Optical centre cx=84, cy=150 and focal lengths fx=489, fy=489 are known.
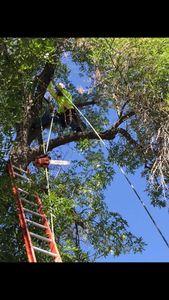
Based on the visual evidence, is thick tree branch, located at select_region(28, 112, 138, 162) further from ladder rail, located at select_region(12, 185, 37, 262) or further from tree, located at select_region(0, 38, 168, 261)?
ladder rail, located at select_region(12, 185, 37, 262)

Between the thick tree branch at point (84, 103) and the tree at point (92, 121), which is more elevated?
the thick tree branch at point (84, 103)

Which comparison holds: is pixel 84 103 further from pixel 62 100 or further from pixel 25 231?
pixel 25 231

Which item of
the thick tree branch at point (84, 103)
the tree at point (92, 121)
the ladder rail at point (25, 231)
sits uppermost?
the thick tree branch at point (84, 103)

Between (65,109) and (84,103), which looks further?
(84,103)

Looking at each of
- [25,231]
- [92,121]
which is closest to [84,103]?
[92,121]

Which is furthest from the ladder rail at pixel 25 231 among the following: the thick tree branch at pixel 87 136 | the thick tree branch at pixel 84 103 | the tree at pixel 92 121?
the thick tree branch at pixel 84 103

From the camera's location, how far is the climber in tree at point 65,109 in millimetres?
7840

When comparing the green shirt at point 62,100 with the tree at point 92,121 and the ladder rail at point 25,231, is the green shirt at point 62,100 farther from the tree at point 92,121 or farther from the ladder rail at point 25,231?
the ladder rail at point 25,231

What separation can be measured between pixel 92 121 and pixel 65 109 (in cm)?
109

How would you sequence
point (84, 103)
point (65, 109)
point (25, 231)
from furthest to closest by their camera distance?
point (84, 103), point (65, 109), point (25, 231)

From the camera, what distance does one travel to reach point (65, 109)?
7988 mm

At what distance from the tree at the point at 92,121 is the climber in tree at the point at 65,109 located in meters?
0.22
